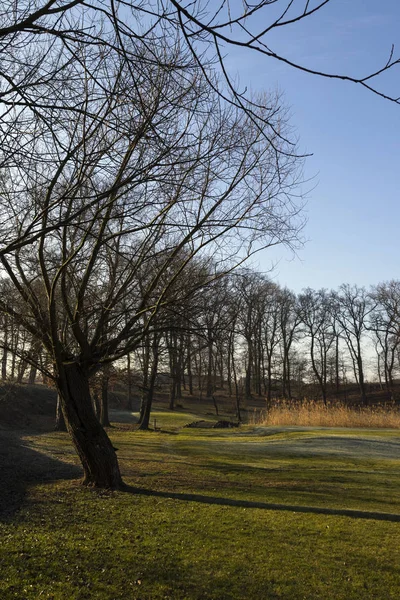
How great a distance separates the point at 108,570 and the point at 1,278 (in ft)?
19.2

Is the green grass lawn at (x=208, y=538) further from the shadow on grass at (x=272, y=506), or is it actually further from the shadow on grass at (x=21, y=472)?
the shadow on grass at (x=21, y=472)

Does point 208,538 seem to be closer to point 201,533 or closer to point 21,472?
point 201,533

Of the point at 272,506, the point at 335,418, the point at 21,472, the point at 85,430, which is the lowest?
the point at 272,506

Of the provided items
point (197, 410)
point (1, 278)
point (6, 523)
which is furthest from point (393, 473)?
point (197, 410)

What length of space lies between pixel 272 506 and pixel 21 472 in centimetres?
501

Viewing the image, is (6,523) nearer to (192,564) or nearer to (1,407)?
(192,564)

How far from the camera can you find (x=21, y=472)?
31.6 ft

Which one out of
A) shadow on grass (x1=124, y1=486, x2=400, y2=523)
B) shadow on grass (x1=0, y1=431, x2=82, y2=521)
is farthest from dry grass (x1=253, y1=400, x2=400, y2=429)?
shadow on grass (x1=124, y1=486, x2=400, y2=523)

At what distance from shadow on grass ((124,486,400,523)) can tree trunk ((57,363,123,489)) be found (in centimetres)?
44

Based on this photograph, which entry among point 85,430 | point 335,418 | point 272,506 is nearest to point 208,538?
point 272,506

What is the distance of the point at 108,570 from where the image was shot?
4.50 meters

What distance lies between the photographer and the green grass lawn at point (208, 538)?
424 cm

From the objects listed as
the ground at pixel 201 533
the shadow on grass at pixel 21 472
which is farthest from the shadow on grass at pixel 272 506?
the shadow on grass at pixel 21 472

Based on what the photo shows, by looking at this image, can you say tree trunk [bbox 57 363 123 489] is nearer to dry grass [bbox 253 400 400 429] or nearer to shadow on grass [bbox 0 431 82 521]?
shadow on grass [bbox 0 431 82 521]
